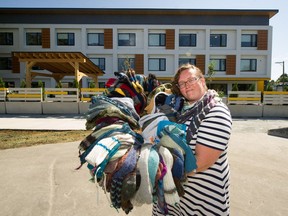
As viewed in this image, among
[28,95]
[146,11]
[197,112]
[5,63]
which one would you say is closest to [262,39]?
[146,11]

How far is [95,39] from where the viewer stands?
28.5 metres

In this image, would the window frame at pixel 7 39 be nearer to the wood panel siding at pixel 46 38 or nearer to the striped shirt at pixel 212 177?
the wood panel siding at pixel 46 38

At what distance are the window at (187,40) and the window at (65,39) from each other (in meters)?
14.9

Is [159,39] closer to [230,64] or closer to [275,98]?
[230,64]

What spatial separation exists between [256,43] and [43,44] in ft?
96.3

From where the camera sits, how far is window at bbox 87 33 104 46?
28.4 metres

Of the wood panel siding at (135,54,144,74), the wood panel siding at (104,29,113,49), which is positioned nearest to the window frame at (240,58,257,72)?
the wood panel siding at (135,54,144,74)

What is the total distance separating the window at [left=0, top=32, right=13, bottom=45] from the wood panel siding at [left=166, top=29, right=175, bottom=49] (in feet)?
71.1

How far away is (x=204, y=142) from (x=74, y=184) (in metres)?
3.12

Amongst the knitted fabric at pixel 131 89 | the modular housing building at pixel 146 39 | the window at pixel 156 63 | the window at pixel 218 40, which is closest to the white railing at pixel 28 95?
the modular housing building at pixel 146 39

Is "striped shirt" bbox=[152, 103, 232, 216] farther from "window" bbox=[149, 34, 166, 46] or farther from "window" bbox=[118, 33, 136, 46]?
"window" bbox=[149, 34, 166, 46]

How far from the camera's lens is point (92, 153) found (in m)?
1.03

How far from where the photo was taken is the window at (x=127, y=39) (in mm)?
28516

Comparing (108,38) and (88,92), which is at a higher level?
(108,38)
